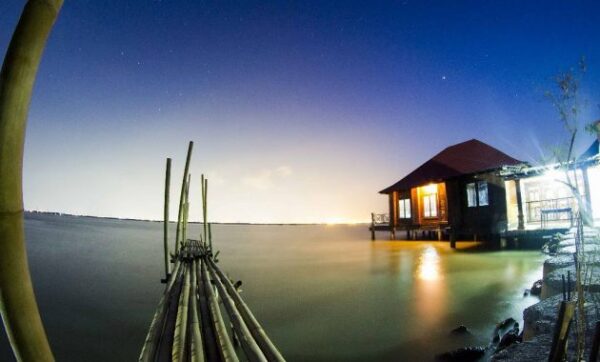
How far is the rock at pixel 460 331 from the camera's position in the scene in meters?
7.57

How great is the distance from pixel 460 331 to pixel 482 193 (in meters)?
17.9

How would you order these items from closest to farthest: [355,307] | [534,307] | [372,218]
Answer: [534,307] < [355,307] < [372,218]

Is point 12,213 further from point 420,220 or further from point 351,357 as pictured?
point 420,220

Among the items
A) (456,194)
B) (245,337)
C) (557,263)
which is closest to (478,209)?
(456,194)

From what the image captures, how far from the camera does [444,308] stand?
9758 mm

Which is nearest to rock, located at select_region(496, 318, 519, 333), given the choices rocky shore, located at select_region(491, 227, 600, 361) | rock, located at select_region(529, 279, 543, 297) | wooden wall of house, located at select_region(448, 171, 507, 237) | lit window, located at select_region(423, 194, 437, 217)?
rocky shore, located at select_region(491, 227, 600, 361)

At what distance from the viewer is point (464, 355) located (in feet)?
20.5

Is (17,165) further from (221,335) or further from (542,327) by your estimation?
(542,327)

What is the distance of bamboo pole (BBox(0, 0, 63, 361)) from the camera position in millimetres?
712

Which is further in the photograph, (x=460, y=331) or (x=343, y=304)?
(x=343, y=304)

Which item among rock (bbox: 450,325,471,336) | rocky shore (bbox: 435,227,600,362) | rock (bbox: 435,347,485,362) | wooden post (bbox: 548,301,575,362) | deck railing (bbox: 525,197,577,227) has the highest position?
deck railing (bbox: 525,197,577,227)

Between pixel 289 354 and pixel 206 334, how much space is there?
3783 mm

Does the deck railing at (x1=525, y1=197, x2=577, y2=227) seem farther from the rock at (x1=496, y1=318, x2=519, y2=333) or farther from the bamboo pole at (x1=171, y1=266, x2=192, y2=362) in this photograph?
the bamboo pole at (x1=171, y1=266, x2=192, y2=362)

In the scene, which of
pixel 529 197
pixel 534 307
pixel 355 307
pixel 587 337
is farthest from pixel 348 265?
pixel 587 337
